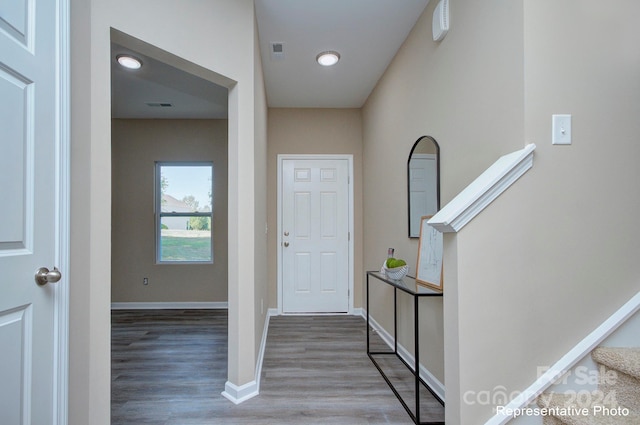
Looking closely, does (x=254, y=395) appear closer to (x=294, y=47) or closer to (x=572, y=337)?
(x=572, y=337)

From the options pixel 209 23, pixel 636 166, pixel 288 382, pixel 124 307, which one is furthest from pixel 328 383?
pixel 124 307

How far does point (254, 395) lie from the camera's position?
2148 mm

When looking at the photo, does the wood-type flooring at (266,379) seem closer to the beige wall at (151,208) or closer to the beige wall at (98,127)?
the beige wall at (98,127)

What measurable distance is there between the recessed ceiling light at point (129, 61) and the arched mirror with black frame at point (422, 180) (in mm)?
2486

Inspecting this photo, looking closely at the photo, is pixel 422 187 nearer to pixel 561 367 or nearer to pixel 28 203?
pixel 561 367

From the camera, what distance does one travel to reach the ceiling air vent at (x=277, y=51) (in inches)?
110

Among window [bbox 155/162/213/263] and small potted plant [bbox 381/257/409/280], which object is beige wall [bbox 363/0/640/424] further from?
window [bbox 155/162/213/263]

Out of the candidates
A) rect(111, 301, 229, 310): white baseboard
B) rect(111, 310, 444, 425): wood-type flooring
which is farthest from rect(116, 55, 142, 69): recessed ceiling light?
rect(111, 301, 229, 310): white baseboard

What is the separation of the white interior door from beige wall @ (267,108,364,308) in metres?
1.74

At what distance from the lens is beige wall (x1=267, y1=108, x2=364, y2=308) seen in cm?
420

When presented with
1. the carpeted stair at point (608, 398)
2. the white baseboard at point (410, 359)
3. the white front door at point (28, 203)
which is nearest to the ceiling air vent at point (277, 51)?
the white front door at point (28, 203)

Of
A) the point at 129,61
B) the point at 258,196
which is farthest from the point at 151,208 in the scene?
the point at 258,196

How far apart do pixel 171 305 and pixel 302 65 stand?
3597 mm

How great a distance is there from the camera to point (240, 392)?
6.82 ft
